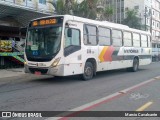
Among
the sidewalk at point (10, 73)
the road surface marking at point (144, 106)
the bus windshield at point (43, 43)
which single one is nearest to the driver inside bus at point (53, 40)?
the bus windshield at point (43, 43)

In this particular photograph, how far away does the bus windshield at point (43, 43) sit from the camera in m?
12.0

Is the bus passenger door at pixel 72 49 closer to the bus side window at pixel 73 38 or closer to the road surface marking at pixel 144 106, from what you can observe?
the bus side window at pixel 73 38

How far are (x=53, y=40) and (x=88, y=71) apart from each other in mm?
2656

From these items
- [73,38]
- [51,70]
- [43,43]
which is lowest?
[51,70]

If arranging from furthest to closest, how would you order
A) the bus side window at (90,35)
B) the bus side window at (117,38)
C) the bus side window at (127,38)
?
the bus side window at (127,38), the bus side window at (117,38), the bus side window at (90,35)

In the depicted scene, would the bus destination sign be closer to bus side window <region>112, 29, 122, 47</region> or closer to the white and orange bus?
the white and orange bus

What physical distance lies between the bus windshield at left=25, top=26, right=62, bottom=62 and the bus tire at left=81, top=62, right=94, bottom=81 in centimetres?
219

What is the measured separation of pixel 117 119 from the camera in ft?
21.3

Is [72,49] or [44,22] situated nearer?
[72,49]

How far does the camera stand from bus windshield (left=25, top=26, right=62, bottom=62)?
12.0 metres

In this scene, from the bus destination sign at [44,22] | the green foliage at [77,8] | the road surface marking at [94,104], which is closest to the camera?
the road surface marking at [94,104]

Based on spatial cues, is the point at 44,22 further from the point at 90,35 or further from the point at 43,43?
the point at 90,35

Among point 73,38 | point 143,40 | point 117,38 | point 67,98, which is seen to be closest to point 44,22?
point 73,38

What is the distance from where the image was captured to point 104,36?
15.1 metres
